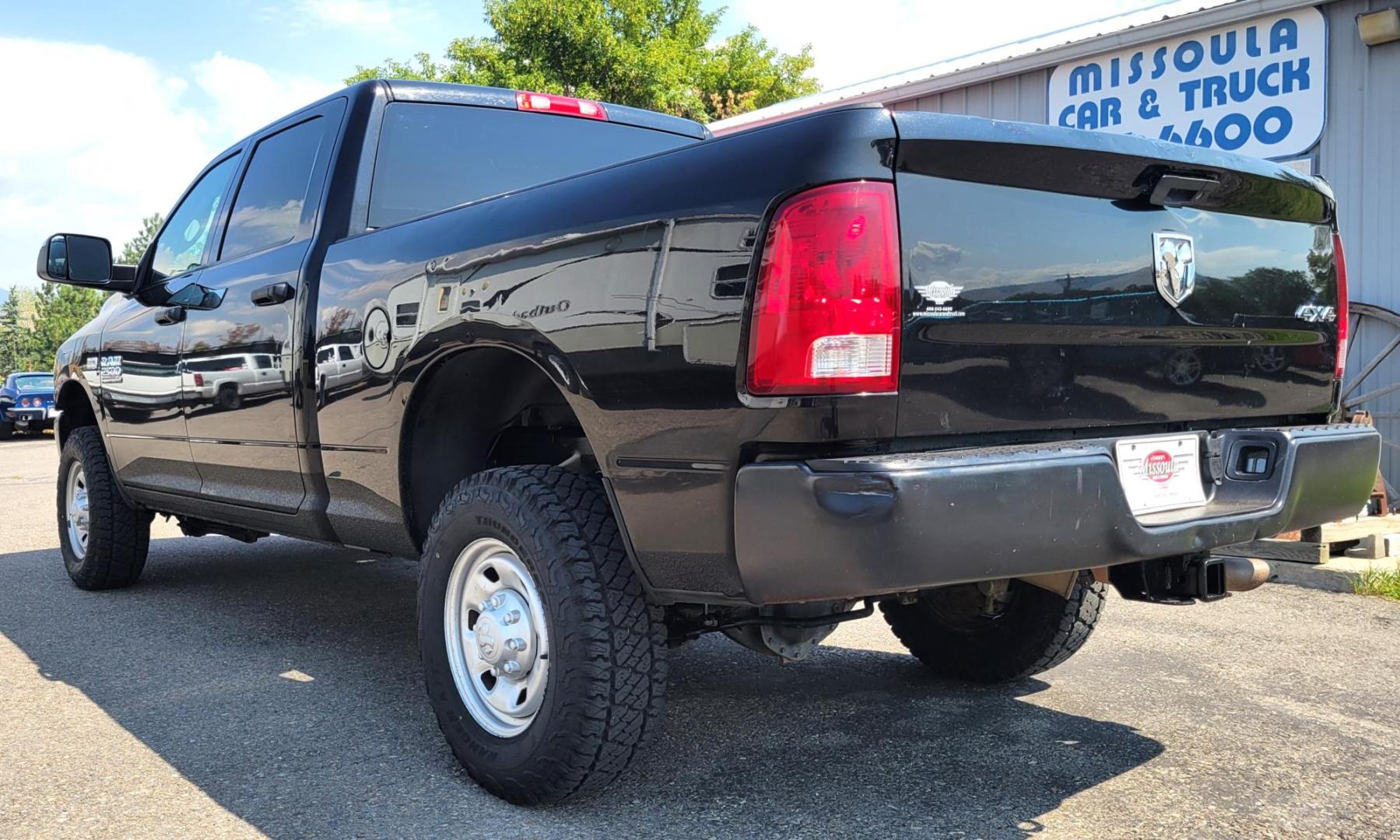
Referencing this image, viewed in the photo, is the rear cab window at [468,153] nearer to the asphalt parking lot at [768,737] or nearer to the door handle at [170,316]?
the door handle at [170,316]

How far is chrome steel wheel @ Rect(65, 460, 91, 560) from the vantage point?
18.0 ft

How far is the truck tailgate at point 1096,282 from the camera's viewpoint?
2.23 metres

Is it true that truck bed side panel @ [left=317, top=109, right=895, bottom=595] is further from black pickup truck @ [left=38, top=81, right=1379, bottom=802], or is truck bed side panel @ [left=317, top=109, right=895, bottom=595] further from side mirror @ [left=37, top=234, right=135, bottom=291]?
side mirror @ [left=37, top=234, right=135, bottom=291]

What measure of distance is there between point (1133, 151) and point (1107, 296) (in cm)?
33

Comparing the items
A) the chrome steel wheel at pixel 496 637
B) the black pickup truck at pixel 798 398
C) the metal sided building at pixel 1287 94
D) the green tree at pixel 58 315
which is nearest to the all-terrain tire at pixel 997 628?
the black pickup truck at pixel 798 398

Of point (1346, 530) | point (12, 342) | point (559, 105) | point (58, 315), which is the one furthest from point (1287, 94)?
point (12, 342)

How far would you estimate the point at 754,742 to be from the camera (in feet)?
10.4

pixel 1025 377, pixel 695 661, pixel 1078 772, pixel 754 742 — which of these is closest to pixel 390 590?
pixel 695 661

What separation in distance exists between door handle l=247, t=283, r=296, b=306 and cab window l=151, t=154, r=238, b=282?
3.22 ft

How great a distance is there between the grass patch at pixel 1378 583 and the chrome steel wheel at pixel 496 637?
418cm

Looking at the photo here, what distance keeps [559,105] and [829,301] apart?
96.1 inches

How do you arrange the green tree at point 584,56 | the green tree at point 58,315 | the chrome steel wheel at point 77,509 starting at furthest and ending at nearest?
the green tree at point 58,315
the green tree at point 584,56
the chrome steel wheel at point 77,509

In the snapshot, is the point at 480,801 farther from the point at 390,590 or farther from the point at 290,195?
the point at 390,590

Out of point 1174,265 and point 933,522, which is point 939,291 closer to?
point 933,522
